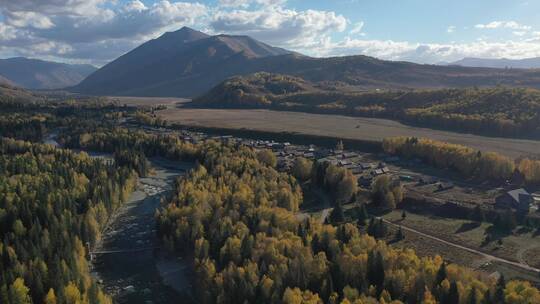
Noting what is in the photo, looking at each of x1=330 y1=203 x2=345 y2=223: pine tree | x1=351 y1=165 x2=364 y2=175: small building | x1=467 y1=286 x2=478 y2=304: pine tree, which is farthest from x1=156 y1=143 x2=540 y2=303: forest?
x1=351 y1=165 x2=364 y2=175: small building

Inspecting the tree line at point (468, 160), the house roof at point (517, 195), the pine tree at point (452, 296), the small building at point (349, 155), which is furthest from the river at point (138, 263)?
the tree line at point (468, 160)

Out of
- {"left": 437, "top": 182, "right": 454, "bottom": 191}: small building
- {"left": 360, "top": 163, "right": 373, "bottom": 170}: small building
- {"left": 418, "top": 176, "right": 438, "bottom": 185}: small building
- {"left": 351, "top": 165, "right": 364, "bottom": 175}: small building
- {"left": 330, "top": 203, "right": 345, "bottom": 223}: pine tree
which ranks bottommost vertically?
{"left": 330, "top": 203, "right": 345, "bottom": 223}: pine tree

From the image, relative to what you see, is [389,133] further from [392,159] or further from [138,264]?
[138,264]

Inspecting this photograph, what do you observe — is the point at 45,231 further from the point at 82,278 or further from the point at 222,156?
the point at 222,156

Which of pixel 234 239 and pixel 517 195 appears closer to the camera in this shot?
pixel 234 239

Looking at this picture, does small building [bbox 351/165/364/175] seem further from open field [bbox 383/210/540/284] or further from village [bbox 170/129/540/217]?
open field [bbox 383/210/540/284]

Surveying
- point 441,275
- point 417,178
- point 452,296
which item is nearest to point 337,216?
point 441,275
